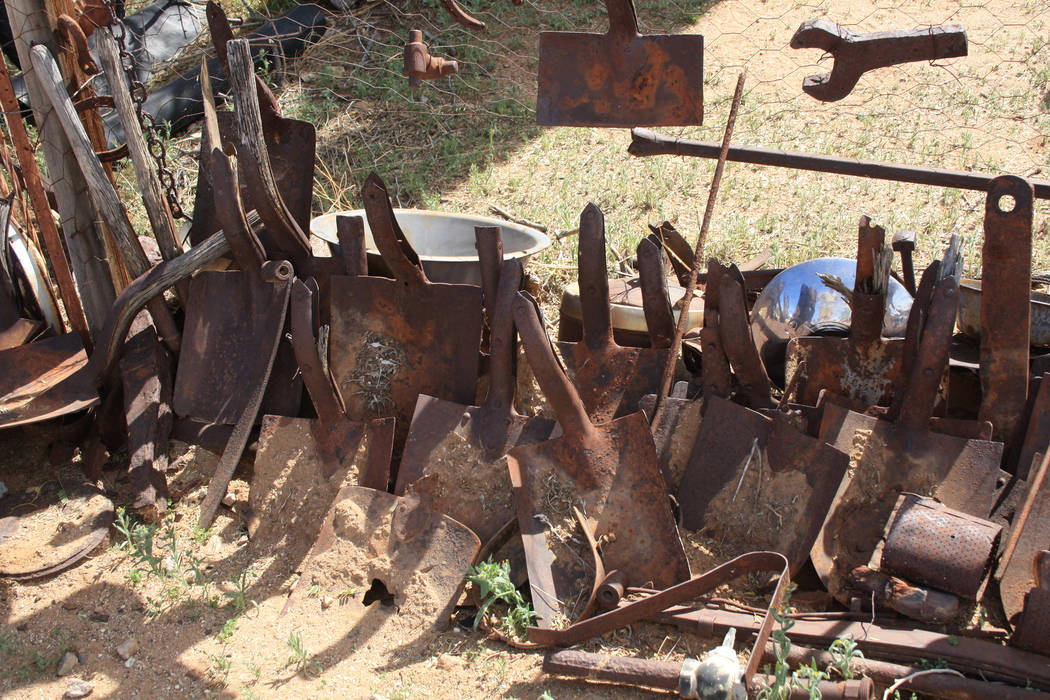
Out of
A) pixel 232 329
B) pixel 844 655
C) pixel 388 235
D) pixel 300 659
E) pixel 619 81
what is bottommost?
pixel 300 659

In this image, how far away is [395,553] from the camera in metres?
2.50

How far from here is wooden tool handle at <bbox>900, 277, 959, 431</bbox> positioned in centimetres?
239

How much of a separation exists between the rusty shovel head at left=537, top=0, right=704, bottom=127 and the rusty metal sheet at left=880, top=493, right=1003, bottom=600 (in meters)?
1.42

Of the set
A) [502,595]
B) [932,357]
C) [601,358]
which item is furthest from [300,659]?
[932,357]

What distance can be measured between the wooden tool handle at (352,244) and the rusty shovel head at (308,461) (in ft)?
0.89

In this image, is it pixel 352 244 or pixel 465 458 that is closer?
pixel 465 458

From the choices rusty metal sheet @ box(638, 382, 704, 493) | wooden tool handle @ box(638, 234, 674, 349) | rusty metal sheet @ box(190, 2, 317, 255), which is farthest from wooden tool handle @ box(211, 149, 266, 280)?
rusty metal sheet @ box(638, 382, 704, 493)

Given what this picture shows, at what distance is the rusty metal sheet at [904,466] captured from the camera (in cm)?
231

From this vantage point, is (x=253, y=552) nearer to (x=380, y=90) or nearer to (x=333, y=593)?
(x=333, y=593)

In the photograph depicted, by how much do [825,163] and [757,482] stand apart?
135 cm

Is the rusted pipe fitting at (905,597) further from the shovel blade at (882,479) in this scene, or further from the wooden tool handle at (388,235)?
the wooden tool handle at (388,235)

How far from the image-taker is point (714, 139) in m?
5.43

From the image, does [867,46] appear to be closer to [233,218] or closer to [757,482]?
[757,482]

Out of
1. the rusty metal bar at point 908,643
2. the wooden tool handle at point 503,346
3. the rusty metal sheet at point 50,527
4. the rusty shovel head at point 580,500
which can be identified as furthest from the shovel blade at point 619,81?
the rusty metal sheet at point 50,527
